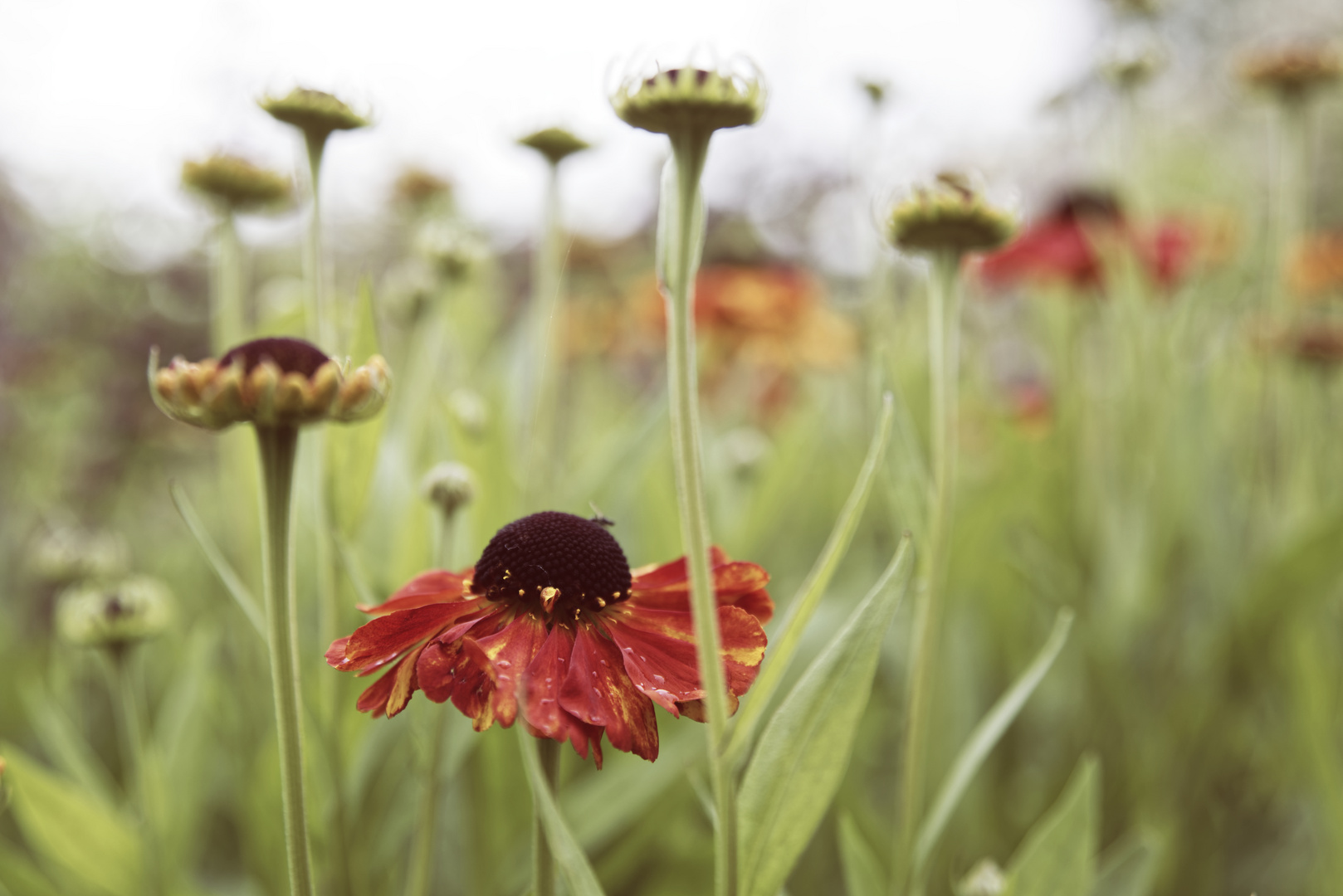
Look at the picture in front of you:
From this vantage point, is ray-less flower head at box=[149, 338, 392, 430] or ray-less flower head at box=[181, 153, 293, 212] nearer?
ray-less flower head at box=[149, 338, 392, 430]

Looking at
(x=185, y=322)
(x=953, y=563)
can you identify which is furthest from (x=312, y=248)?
(x=185, y=322)

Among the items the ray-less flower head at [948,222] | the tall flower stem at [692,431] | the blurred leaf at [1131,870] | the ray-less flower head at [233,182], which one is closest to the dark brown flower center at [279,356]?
the tall flower stem at [692,431]

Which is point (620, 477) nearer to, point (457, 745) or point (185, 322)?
point (457, 745)

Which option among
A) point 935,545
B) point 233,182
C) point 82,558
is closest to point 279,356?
point 935,545

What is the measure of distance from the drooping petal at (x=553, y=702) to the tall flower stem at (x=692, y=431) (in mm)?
36

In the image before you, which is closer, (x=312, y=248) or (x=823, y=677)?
(x=823, y=677)

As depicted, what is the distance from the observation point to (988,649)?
831 millimetres

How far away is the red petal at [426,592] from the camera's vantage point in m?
0.30

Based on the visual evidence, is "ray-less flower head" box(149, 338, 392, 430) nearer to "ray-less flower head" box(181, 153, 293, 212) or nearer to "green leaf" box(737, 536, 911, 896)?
"green leaf" box(737, 536, 911, 896)

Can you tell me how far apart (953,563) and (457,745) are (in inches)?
18.1

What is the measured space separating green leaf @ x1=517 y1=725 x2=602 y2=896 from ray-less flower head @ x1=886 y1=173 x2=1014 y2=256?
26cm

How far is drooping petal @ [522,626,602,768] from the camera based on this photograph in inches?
9.8

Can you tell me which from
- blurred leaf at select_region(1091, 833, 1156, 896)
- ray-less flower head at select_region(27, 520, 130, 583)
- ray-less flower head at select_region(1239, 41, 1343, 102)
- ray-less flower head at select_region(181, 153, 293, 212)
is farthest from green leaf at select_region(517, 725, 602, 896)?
ray-less flower head at select_region(1239, 41, 1343, 102)

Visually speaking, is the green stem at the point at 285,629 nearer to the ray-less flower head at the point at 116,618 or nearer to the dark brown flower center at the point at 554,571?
the dark brown flower center at the point at 554,571
